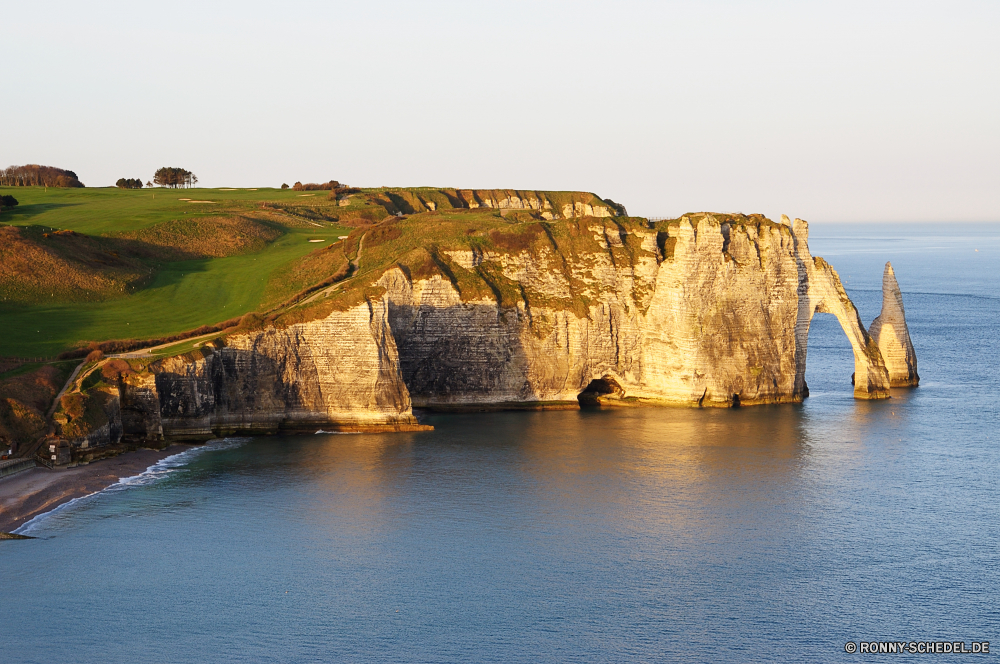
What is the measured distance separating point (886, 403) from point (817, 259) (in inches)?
527

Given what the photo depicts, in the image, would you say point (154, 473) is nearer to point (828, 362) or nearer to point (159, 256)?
point (159, 256)

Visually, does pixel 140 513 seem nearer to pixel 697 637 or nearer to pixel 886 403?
pixel 697 637

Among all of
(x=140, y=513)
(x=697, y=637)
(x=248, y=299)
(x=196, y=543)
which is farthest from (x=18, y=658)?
(x=248, y=299)

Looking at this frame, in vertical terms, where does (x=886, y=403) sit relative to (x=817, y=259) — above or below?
below

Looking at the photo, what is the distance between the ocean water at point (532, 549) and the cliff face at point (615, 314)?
712 cm

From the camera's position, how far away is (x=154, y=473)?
59594 millimetres

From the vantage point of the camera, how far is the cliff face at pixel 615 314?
78375 mm

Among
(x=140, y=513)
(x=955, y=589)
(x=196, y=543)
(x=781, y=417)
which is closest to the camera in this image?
(x=955, y=589)

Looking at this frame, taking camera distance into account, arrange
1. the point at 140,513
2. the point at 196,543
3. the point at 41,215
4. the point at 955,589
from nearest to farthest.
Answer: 1. the point at 955,589
2. the point at 196,543
3. the point at 140,513
4. the point at 41,215

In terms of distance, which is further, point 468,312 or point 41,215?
point 41,215

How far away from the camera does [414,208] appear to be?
126 meters

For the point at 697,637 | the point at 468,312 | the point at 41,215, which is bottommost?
the point at 697,637

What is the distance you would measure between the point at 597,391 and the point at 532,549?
3614 centimetres

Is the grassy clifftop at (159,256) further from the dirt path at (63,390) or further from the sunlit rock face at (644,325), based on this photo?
the sunlit rock face at (644,325)
